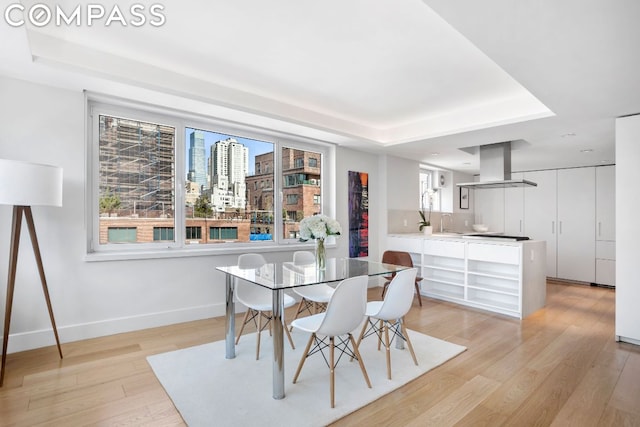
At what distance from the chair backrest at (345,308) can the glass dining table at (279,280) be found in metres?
0.24

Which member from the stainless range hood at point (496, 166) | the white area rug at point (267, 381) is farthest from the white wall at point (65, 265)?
the stainless range hood at point (496, 166)

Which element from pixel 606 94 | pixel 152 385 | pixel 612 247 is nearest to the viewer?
pixel 152 385

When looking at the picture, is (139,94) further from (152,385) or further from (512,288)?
(512,288)

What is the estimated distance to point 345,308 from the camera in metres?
2.16

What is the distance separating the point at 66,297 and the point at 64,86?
1.90 metres

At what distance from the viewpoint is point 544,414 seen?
6.79 ft

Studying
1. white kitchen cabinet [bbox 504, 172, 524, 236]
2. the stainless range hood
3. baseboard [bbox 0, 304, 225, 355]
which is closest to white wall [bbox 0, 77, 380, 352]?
baseboard [bbox 0, 304, 225, 355]

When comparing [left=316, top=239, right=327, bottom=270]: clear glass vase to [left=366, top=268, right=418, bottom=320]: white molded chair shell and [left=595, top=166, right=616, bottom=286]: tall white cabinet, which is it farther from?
[left=595, top=166, right=616, bottom=286]: tall white cabinet

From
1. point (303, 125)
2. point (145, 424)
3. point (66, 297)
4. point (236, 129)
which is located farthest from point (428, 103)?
→ point (66, 297)

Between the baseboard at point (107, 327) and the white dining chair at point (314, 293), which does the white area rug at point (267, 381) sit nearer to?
the white dining chair at point (314, 293)

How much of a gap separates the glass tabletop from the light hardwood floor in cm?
86

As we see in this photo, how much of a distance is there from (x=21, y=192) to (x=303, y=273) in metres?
2.14

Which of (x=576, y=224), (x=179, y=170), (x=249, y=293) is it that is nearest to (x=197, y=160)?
(x=179, y=170)

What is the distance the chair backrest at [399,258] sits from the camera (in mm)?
4711
